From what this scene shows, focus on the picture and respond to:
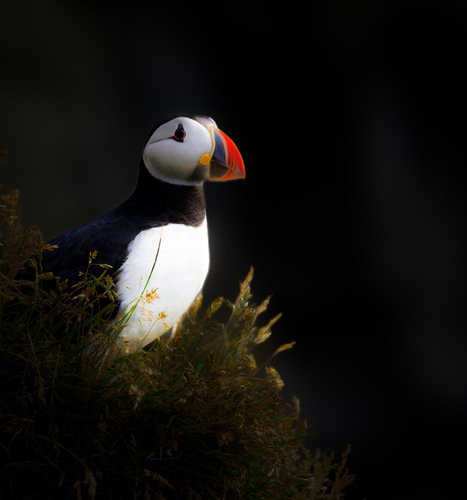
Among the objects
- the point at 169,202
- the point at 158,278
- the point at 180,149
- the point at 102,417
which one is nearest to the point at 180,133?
the point at 180,149

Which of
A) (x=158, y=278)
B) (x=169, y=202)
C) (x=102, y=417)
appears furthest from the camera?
(x=169, y=202)

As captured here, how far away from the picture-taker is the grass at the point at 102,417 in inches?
36.7

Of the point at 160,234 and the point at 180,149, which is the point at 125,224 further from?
the point at 180,149

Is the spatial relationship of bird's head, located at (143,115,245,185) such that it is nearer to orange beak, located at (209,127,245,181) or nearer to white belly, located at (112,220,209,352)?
orange beak, located at (209,127,245,181)

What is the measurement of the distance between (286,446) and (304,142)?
1954 mm

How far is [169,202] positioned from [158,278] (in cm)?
22

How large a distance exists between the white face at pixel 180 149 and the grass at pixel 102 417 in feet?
1.36

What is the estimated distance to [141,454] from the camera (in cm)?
98

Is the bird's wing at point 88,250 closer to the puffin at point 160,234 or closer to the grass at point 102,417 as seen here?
the puffin at point 160,234

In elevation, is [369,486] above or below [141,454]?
below

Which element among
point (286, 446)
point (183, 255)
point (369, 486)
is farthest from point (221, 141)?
point (369, 486)

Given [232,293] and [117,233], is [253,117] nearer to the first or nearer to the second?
[232,293]

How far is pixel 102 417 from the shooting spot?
3.21 ft

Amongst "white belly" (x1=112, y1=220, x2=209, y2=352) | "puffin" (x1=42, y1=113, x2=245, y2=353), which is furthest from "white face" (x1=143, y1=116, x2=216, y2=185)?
"white belly" (x1=112, y1=220, x2=209, y2=352)
